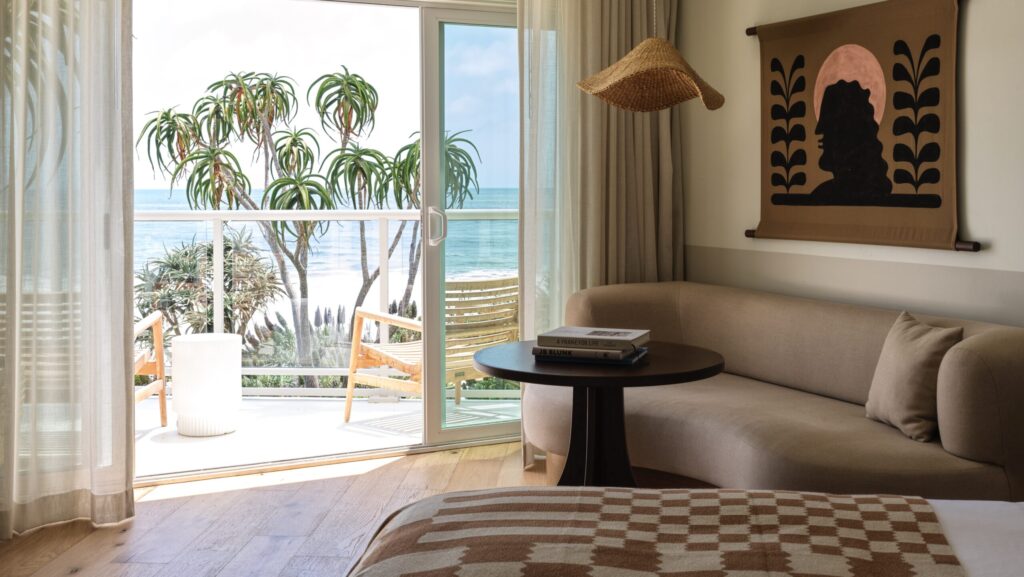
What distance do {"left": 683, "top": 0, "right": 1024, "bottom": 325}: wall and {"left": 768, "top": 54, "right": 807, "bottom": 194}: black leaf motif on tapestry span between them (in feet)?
0.46

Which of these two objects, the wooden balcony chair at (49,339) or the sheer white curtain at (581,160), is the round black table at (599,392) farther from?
the wooden balcony chair at (49,339)

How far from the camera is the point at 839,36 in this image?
12.1 feet

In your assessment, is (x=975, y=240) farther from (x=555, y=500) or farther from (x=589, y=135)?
(x=555, y=500)

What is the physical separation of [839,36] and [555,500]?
107 inches

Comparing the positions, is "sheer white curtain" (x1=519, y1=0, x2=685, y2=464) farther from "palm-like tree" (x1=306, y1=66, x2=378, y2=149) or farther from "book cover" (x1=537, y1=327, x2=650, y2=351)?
"palm-like tree" (x1=306, y1=66, x2=378, y2=149)

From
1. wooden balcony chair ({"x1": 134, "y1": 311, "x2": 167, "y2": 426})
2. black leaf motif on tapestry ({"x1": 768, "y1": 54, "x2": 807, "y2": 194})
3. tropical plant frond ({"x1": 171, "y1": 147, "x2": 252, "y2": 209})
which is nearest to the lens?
black leaf motif on tapestry ({"x1": 768, "y1": 54, "x2": 807, "y2": 194})

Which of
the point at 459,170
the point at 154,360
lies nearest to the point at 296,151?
the point at 154,360

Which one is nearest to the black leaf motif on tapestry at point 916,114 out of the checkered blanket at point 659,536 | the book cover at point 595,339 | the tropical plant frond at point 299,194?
the book cover at point 595,339

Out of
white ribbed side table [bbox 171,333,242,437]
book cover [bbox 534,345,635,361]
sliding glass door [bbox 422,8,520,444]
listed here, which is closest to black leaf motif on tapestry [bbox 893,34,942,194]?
book cover [bbox 534,345,635,361]

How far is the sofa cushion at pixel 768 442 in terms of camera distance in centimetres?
264

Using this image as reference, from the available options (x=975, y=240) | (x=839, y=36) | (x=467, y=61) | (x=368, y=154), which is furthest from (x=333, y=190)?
(x=975, y=240)

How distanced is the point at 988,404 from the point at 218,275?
4156mm

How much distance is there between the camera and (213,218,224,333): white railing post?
546 centimetres

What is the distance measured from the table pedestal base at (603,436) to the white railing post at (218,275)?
3.10m
